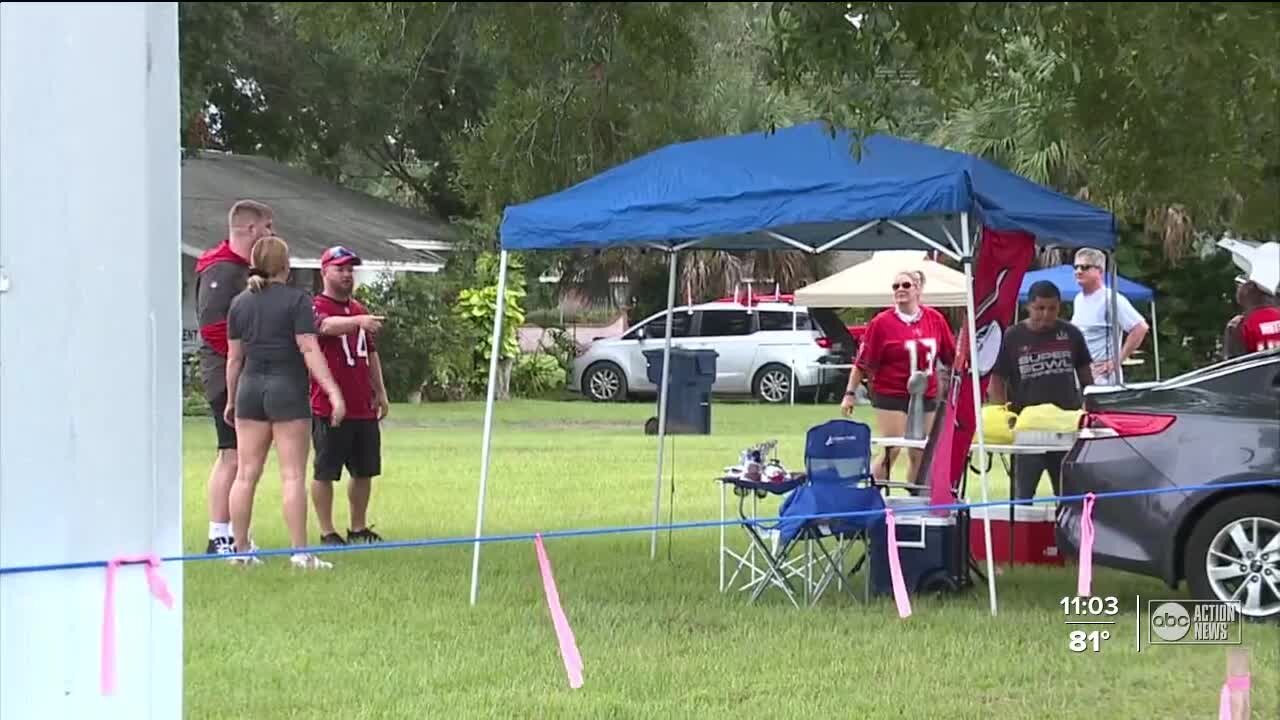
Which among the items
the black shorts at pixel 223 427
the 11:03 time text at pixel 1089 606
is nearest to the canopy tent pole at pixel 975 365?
the 11:03 time text at pixel 1089 606

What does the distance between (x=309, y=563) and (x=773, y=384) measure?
19.1 metres

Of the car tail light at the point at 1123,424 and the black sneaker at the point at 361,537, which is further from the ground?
the car tail light at the point at 1123,424

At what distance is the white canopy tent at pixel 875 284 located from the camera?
22.2 m

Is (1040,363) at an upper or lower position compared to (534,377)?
upper

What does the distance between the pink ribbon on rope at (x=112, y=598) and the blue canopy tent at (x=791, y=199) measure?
4.56 m

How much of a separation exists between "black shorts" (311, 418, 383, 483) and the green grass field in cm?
53

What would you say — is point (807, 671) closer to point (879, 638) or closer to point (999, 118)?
point (879, 638)

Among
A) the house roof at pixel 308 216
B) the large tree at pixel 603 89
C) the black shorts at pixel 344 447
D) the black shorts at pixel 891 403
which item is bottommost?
the black shorts at pixel 344 447

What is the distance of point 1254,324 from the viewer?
427 inches

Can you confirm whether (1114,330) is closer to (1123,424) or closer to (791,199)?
(1123,424)

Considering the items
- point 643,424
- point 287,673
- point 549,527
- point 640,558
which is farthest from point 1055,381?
point 643,424

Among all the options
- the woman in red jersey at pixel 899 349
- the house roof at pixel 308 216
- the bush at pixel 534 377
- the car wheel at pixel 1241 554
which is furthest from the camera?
the bush at pixel 534 377

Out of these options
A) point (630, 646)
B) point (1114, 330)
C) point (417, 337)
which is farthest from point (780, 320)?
point (630, 646)

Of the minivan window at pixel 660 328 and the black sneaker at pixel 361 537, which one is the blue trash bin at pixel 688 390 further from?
the minivan window at pixel 660 328
